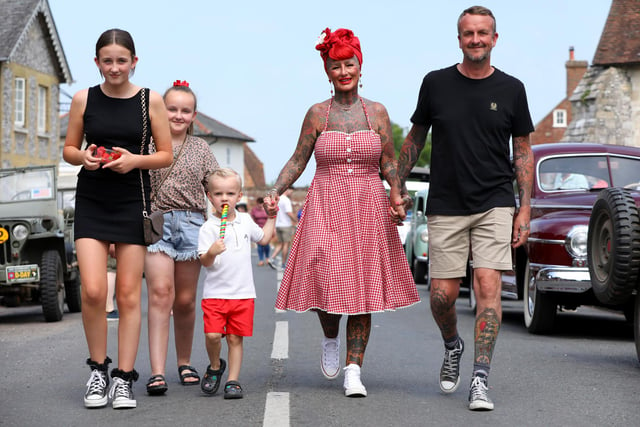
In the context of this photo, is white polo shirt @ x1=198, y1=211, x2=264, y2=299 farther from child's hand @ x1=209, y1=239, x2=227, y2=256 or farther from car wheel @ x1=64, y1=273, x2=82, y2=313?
car wheel @ x1=64, y1=273, x2=82, y2=313

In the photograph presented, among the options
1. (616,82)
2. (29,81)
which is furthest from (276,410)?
(29,81)

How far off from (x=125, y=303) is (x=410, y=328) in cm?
510

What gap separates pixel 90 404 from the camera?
19.1 feet

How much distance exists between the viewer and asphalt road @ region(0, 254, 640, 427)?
5.51 metres

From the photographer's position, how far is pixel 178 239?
648 cm

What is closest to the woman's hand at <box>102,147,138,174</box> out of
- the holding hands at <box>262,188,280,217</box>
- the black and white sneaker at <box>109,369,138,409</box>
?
the holding hands at <box>262,188,280,217</box>

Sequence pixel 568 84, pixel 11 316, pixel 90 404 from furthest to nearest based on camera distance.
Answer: pixel 568 84 → pixel 11 316 → pixel 90 404

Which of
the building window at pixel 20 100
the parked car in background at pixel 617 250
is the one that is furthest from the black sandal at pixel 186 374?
the building window at pixel 20 100

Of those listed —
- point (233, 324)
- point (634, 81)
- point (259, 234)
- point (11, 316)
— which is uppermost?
point (634, 81)

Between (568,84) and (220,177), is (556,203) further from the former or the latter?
(568,84)

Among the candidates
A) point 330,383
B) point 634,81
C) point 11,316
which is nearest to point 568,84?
point 634,81

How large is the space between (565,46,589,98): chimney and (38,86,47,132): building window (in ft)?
120

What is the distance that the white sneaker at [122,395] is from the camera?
5.79 metres

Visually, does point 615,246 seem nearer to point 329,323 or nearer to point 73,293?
point 329,323
